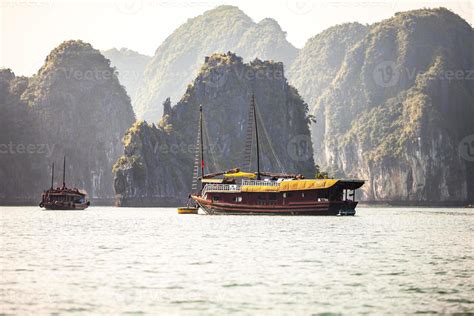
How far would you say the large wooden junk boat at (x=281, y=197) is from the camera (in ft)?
296

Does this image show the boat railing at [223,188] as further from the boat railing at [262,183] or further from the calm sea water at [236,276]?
the calm sea water at [236,276]

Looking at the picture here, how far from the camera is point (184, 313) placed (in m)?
22.7

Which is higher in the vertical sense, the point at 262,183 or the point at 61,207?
the point at 262,183

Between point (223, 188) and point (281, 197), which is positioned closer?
point (281, 197)

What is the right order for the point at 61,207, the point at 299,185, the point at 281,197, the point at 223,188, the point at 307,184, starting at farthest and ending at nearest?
the point at 61,207
the point at 223,188
the point at 281,197
the point at 299,185
the point at 307,184

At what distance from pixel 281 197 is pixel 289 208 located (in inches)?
74.1

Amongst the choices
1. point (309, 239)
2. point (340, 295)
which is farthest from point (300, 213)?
point (340, 295)

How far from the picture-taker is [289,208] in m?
91.6

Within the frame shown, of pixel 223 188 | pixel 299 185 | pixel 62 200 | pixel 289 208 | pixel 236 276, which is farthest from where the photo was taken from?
pixel 62 200

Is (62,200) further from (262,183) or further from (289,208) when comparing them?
(289,208)

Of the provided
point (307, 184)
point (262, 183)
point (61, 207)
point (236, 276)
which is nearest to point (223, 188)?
point (262, 183)

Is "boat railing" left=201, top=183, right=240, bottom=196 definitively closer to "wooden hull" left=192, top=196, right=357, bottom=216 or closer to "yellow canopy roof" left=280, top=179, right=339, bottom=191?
"wooden hull" left=192, top=196, right=357, bottom=216

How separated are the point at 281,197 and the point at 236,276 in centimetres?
6200

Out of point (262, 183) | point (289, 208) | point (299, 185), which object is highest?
point (262, 183)
